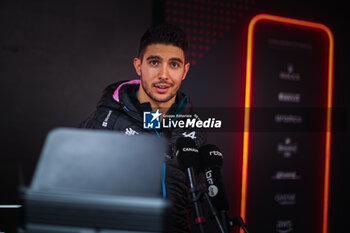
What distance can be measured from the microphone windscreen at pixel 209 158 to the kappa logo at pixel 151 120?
0.68 metres

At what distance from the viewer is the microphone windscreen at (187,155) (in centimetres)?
126

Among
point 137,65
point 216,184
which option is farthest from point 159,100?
point 216,184

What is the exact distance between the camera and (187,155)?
4.25 ft

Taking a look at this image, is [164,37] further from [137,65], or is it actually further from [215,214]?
[215,214]

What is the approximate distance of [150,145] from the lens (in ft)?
2.37

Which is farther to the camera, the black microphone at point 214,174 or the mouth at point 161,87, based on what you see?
the mouth at point 161,87

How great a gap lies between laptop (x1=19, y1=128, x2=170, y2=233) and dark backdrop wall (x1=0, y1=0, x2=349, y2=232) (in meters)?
1.58

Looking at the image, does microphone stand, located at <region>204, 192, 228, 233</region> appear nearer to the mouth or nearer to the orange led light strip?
the mouth

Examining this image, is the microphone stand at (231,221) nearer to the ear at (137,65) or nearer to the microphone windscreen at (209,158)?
the microphone windscreen at (209,158)

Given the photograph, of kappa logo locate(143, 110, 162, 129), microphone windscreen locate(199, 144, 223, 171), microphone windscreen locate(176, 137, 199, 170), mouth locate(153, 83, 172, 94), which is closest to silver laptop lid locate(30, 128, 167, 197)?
microphone windscreen locate(176, 137, 199, 170)

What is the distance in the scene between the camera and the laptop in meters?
0.67

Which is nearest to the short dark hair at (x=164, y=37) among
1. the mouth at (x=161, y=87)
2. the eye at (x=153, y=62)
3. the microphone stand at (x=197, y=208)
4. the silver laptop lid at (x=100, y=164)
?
the eye at (x=153, y=62)

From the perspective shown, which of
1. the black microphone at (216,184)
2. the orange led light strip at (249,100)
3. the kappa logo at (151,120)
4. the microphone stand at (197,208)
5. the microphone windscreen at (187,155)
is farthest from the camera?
the orange led light strip at (249,100)

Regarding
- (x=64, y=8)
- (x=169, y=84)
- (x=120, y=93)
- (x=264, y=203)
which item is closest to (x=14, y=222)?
(x=120, y=93)
